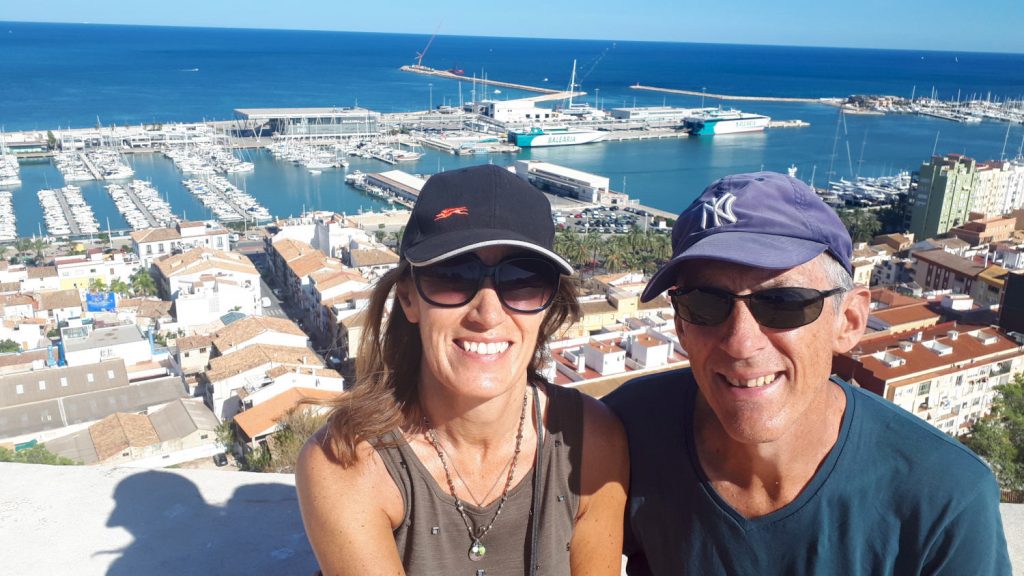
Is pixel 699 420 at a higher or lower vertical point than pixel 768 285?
lower

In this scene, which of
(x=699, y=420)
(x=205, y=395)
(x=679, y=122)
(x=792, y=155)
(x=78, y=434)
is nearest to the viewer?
(x=699, y=420)

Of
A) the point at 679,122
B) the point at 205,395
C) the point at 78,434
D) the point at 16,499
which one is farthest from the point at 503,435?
the point at 679,122

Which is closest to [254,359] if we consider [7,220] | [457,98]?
[7,220]

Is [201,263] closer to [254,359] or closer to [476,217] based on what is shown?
[254,359]

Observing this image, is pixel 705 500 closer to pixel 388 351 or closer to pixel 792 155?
pixel 388 351

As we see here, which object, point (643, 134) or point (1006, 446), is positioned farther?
point (643, 134)
